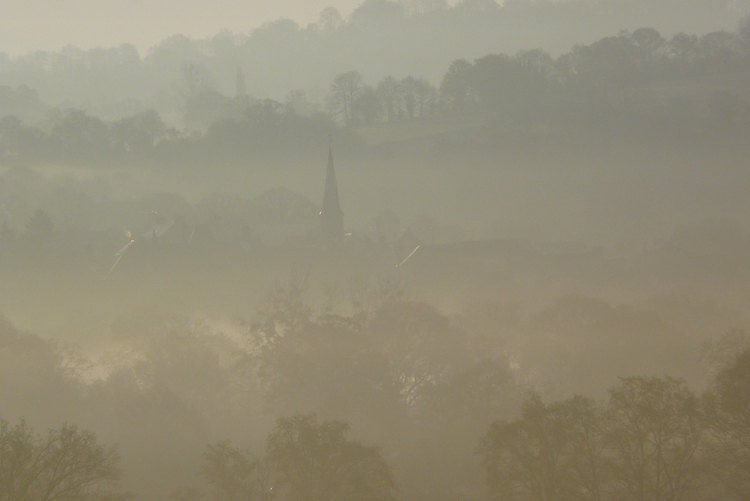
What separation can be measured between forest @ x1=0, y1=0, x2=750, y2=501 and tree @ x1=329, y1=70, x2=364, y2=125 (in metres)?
0.52

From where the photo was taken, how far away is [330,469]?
22.9 m

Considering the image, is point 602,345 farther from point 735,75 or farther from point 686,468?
point 735,75

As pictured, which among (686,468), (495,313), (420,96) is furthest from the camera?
(420,96)

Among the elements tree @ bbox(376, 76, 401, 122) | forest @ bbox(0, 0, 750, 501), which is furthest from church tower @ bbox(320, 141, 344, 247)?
tree @ bbox(376, 76, 401, 122)

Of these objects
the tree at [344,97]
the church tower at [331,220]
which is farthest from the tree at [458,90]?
the church tower at [331,220]

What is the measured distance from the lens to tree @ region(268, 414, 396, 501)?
22.5 m

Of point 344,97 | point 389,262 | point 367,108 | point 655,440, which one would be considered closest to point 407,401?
point 655,440

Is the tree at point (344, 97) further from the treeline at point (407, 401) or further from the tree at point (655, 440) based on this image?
the tree at point (655, 440)

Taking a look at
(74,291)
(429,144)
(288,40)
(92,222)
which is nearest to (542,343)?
(74,291)

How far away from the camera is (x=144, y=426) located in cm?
3456

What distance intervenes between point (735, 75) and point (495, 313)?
81778 millimetres

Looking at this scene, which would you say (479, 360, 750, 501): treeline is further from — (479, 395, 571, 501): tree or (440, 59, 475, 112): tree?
(440, 59, 475, 112): tree

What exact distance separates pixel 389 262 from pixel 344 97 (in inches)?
2107

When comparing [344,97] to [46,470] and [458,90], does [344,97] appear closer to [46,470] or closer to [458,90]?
[458,90]
